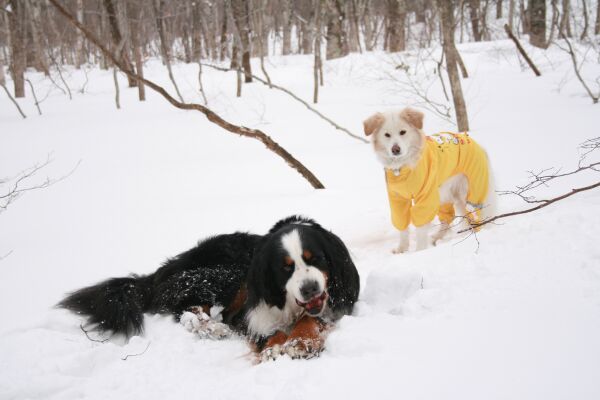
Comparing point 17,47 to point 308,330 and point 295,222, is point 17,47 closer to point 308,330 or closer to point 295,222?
point 295,222

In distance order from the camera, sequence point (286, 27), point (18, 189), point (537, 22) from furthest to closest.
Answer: point (286, 27) < point (537, 22) < point (18, 189)

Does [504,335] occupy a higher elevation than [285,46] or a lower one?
lower

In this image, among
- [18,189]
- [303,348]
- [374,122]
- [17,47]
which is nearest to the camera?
[303,348]

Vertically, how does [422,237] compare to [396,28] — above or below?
below

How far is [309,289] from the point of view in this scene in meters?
2.69

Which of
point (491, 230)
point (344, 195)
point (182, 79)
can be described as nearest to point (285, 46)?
point (182, 79)

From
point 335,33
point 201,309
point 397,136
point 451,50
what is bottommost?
point 201,309

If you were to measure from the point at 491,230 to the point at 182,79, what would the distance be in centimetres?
1800

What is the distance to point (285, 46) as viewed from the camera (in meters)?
30.5

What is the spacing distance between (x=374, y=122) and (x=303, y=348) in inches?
111

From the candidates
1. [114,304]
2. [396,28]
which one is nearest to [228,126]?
[114,304]

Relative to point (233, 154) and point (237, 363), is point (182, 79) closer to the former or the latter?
point (233, 154)

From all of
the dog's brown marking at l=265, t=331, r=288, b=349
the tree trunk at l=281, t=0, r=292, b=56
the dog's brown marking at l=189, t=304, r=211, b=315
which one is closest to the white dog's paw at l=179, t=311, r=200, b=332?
the dog's brown marking at l=189, t=304, r=211, b=315

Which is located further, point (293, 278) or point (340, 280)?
point (340, 280)
